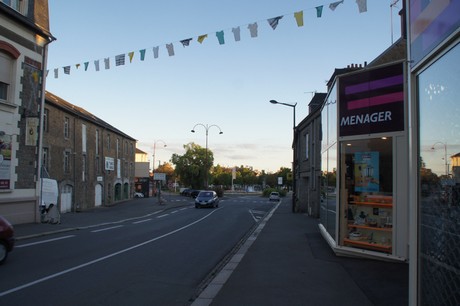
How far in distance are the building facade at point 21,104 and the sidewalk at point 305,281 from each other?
1274 cm

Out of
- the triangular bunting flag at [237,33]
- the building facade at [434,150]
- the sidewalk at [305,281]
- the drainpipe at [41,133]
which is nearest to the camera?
the building facade at [434,150]

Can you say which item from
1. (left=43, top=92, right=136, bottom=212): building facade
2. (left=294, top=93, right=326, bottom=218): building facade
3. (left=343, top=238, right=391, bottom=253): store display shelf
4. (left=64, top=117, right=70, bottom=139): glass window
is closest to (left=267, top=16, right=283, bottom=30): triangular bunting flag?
(left=343, top=238, right=391, bottom=253): store display shelf

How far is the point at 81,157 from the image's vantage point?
36156 millimetres

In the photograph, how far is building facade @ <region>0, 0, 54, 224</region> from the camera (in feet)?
60.4

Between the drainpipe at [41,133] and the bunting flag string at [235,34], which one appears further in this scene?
the drainpipe at [41,133]

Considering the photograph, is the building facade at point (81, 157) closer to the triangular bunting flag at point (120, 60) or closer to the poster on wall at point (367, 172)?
the triangular bunting flag at point (120, 60)

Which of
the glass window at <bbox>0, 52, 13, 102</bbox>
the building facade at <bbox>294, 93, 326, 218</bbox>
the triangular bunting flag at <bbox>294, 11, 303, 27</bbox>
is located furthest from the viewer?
the building facade at <bbox>294, 93, 326, 218</bbox>

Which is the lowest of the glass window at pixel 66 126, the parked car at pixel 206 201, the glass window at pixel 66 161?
the parked car at pixel 206 201

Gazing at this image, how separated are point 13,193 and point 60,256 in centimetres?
961

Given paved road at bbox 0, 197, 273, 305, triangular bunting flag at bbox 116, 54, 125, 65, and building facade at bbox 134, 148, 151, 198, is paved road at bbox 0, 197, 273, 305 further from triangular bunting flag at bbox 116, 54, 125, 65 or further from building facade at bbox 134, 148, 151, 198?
building facade at bbox 134, 148, 151, 198

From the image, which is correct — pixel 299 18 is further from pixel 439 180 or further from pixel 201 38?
pixel 439 180

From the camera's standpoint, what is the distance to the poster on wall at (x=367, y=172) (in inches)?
377

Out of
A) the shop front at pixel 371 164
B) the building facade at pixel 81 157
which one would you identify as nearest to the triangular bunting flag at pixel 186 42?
the shop front at pixel 371 164

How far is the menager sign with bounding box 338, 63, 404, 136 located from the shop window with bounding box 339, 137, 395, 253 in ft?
1.12
